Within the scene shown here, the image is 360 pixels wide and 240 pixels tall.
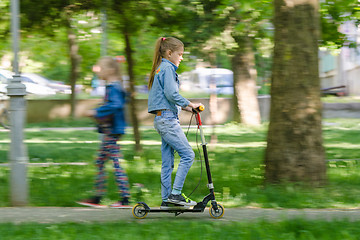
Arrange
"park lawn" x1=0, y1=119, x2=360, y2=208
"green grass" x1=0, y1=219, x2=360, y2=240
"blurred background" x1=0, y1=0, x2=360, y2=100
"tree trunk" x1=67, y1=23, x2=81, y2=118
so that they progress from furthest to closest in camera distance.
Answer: "tree trunk" x1=67, y1=23, x2=81, y2=118 < "blurred background" x1=0, y1=0, x2=360, y2=100 < "park lawn" x1=0, y1=119, x2=360, y2=208 < "green grass" x1=0, y1=219, x2=360, y2=240

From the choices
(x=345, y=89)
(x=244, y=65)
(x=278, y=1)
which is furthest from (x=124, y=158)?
(x=345, y=89)

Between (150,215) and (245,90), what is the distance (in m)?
16.6

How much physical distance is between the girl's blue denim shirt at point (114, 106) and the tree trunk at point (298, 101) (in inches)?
92.0

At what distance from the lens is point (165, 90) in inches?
Result: 218

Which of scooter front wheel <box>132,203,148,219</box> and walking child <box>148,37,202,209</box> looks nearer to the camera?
walking child <box>148,37,202,209</box>

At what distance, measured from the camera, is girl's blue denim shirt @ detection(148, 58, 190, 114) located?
550 cm

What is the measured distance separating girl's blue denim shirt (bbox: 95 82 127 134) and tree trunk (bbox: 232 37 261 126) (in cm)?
1537

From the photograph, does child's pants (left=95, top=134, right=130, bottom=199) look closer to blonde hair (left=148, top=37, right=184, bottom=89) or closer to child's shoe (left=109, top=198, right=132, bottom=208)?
child's shoe (left=109, top=198, right=132, bottom=208)

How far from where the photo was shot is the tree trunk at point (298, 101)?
7344mm

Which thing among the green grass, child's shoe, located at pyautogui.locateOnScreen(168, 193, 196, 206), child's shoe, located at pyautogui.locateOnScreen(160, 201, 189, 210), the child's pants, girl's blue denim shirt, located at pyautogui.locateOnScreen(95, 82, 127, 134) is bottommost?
the green grass

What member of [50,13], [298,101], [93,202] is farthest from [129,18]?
[93,202]

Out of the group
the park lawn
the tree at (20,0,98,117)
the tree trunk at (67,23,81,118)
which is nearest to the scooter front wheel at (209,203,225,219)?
the park lawn

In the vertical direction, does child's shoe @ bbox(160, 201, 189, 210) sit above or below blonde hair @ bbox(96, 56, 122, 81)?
below

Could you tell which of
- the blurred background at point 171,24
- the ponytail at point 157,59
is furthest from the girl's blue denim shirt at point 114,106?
the blurred background at point 171,24
